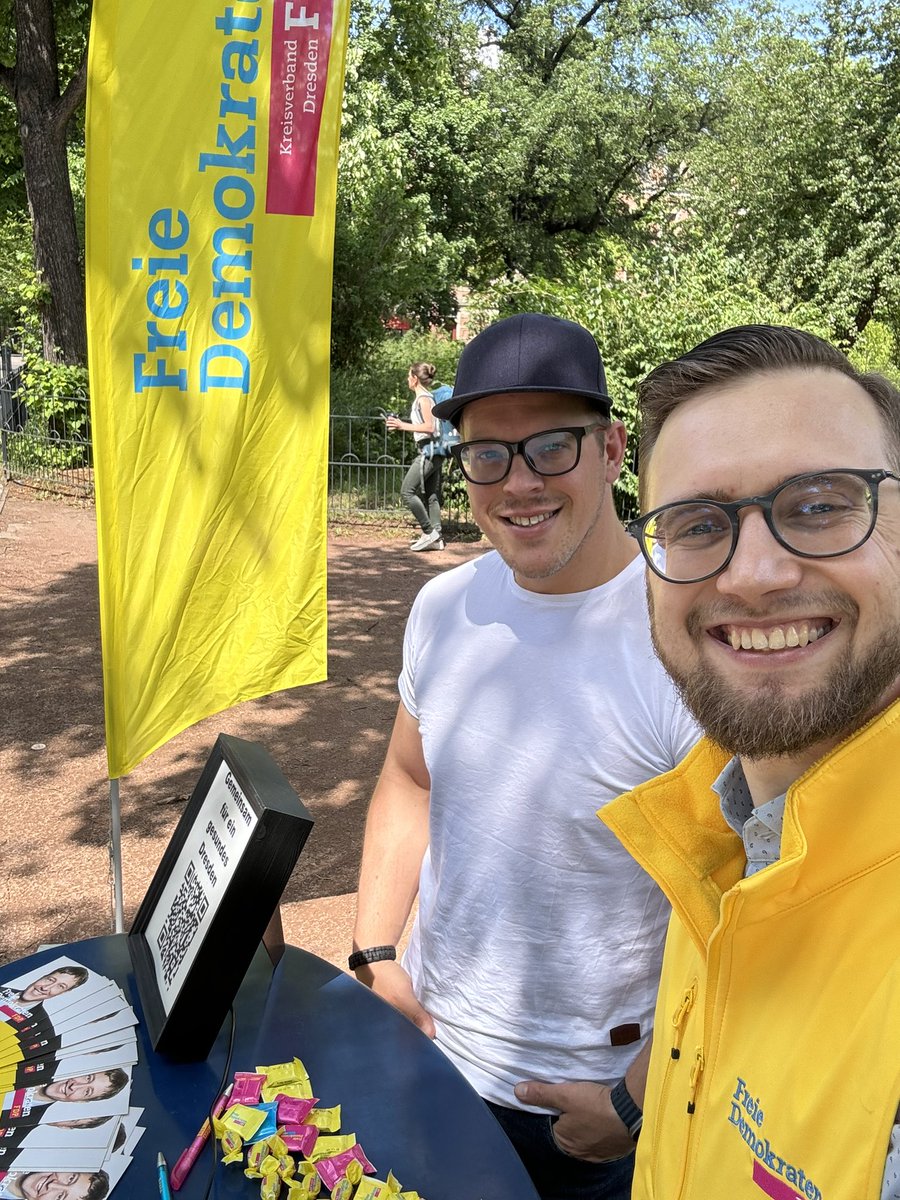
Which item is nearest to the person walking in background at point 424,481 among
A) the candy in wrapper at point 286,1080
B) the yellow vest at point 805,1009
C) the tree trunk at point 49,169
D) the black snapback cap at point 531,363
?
the tree trunk at point 49,169

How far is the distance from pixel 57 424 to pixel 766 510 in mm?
13310

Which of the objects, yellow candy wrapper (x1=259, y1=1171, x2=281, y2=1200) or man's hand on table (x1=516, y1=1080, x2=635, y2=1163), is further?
man's hand on table (x1=516, y1=1080, x2=635, y2=1163)

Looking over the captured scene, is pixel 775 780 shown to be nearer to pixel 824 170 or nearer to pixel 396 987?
pixel 396 987

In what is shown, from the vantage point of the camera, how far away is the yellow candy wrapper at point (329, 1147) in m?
1.66

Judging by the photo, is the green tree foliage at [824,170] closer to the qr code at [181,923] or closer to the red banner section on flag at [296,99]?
the red banner section on flag at [296,99]

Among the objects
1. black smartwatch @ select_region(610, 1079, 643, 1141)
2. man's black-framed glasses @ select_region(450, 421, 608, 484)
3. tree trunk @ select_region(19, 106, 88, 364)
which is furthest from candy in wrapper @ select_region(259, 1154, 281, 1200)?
tree trunk @ select_region(19, 106, 88, 364)

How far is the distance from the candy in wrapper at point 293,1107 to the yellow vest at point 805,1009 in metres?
0.66

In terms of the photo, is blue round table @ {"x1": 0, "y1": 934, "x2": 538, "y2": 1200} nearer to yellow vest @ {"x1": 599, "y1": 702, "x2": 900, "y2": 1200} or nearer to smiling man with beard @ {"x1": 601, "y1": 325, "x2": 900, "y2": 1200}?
smiling man with beard @ {"x1": 601, "y1": 325, "x2": 900, "y2": 1200}

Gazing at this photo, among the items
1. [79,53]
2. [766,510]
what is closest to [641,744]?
[766,510]

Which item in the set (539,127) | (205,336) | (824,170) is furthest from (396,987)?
(539,127)

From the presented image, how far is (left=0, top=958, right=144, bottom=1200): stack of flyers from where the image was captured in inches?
63.7

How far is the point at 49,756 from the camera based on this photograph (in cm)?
571

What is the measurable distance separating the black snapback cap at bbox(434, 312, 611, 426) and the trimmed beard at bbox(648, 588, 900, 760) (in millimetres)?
1072

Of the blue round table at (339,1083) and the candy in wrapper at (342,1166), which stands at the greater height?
the candy in wrapper at (342,1166)
